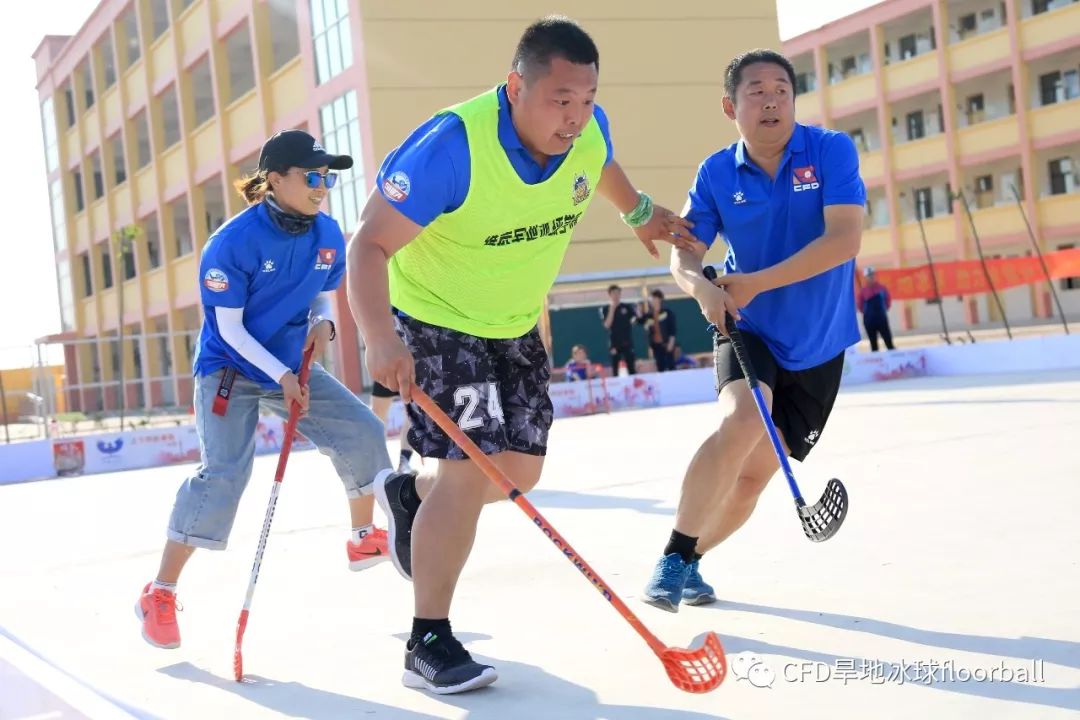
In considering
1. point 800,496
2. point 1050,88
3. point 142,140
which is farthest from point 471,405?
point 1050,88

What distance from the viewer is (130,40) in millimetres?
37344

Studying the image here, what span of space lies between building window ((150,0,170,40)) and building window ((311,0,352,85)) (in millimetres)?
10600

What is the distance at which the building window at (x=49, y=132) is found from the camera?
45.0 meters

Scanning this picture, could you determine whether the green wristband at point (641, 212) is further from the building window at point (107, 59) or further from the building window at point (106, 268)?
the building window at point (106, 268)

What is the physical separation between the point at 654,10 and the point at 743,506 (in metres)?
24.8

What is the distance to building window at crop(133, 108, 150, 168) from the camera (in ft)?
122

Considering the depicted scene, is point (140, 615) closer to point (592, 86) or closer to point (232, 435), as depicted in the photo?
point (232, 435)

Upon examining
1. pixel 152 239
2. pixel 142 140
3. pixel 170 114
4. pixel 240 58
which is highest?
pixel 240 58

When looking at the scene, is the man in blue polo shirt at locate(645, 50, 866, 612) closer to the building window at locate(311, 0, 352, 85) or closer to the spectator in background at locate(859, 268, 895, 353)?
the spectator in background at locate(859, 268, 895, 353)

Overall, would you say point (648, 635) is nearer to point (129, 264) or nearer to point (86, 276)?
point (129, 264)


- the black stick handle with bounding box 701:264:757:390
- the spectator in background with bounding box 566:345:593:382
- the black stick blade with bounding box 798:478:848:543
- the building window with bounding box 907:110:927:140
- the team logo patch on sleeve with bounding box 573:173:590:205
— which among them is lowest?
the black stick blade with bounding box 798:478:848:543

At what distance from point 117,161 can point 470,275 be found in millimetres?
40140

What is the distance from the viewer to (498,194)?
3.38 meters

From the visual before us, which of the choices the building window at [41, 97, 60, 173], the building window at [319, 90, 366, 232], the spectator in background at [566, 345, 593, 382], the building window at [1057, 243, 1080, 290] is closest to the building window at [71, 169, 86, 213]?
the building window at [41, 97, 60, 173]
